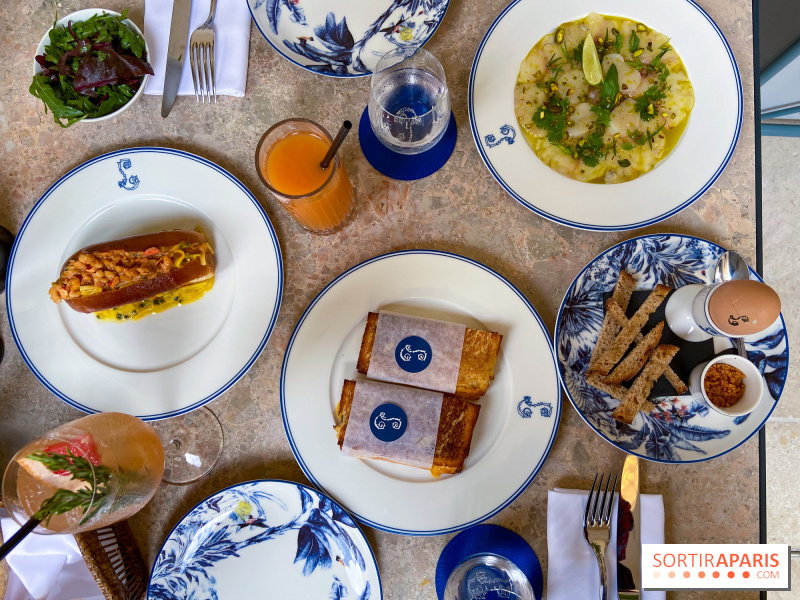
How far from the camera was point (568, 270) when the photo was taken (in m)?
1.31

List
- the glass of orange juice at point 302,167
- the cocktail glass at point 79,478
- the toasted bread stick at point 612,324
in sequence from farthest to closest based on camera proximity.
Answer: the toasted bread stick at point 612,324, the glass of orange juice at point 302,167, the cocktail glass at point 79,478

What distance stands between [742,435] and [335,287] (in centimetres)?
99

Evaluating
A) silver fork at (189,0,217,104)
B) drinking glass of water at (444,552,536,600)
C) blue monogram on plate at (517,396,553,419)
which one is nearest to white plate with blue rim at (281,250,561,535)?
blue monogram on plate at (517,396,553,419)

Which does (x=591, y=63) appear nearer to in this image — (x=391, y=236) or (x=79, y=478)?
(x=391, y=236)

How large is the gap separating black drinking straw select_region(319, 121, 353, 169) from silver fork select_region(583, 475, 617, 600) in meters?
0.93

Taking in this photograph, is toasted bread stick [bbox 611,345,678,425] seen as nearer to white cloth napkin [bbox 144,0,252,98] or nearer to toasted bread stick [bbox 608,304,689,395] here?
toasted bread stick [bbox 608,304,689,395]

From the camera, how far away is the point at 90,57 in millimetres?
1257

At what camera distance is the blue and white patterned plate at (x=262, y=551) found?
1.24 metres

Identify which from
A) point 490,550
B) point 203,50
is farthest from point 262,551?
point 203,50

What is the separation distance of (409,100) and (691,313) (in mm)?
818

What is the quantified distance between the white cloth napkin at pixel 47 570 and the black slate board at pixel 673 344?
4.50 ft

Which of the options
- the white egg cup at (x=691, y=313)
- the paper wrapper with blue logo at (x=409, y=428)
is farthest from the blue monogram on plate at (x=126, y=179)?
the white egg cup at (x=691, y=313)

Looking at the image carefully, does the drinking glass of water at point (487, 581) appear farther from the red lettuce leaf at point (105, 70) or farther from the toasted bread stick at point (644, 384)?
the red lettuce leaf at point (105, 70)

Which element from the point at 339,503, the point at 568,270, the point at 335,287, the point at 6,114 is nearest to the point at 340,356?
the point at 335,287
